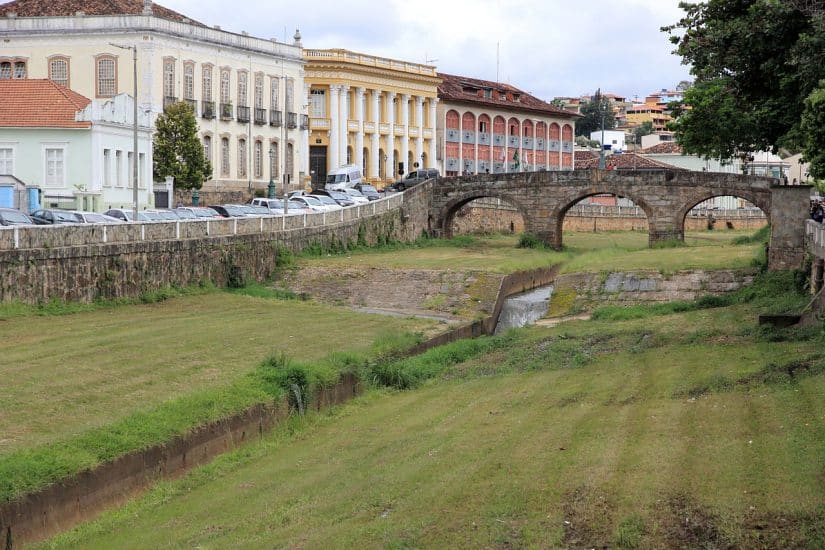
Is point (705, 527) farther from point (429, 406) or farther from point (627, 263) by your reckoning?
point (627, 263)

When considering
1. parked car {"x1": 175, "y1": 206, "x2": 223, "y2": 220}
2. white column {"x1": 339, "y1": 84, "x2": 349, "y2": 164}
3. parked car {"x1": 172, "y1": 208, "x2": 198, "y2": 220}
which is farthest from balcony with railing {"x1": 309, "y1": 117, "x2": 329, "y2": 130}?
parked car {"x1": 172, "y1": 208, "x2": 198, "y2": 220}

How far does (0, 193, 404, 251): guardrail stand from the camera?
3638cm

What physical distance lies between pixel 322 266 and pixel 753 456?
38.0m

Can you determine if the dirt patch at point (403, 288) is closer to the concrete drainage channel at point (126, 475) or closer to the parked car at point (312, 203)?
the parked car at point (312, 203)

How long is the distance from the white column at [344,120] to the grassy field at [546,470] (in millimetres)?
71494

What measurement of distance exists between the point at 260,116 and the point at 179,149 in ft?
49.9

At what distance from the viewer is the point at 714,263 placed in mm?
56844

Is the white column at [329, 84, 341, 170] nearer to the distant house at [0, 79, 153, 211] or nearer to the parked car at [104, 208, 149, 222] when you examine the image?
the distant house at [0, 79, 153, 211]

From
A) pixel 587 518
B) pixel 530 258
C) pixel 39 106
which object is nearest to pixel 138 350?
pixel 587 518

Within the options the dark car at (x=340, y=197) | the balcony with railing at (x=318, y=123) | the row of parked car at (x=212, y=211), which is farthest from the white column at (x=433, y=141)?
Result: the dark car at (x=340, y=197)

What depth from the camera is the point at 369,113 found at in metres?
106

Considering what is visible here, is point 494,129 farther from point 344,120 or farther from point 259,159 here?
point 259,159

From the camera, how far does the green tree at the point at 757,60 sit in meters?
30.7

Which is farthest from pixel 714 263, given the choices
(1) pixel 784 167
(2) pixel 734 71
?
(1) pixel 784 167
